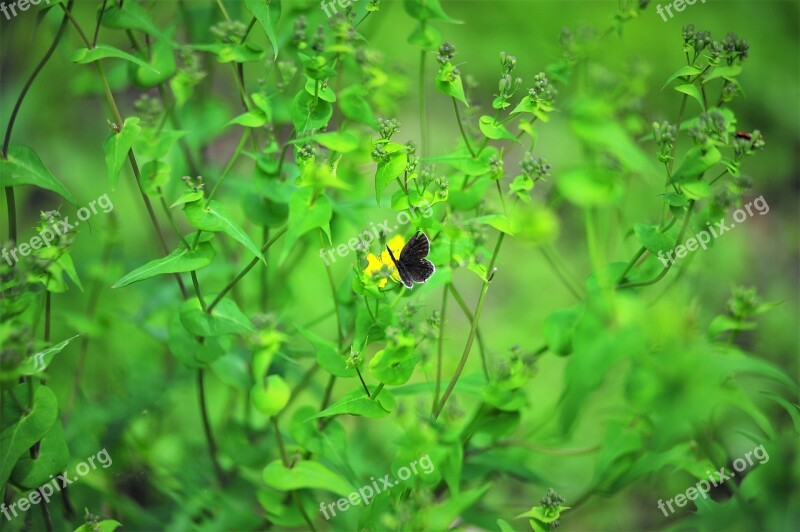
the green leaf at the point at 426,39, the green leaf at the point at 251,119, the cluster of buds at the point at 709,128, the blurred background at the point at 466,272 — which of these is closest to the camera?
the cluster of buds at the point at 709,128

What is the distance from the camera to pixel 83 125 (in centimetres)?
224

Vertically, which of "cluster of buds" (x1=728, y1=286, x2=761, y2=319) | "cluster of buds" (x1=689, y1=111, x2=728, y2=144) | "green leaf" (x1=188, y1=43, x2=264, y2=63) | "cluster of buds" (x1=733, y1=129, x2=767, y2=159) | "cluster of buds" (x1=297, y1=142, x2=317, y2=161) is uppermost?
"green leaf" (x1=188, y1=43, x2=264, y2=63)

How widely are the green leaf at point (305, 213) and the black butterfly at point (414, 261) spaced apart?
0.30 ft

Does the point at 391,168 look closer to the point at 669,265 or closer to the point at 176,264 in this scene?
the point at 176,264

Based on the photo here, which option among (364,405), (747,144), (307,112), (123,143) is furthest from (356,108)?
(747,144)

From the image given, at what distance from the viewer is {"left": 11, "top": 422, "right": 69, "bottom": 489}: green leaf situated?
974 mm

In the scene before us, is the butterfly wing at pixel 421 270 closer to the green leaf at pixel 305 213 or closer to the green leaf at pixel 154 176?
the green leaf at pixel 305 213

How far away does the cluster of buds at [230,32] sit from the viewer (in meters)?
1.00

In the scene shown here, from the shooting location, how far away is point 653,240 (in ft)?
3.01

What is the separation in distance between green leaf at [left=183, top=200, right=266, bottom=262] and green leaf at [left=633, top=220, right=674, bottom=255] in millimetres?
496

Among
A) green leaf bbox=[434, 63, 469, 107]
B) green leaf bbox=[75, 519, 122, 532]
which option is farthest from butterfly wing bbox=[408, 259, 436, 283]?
green leaf bbox=[75, 519, 122, 532]

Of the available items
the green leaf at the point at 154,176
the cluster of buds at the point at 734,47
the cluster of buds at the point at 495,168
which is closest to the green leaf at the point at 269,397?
the green leaf at the point at 154,176

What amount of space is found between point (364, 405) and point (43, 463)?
1.51ft

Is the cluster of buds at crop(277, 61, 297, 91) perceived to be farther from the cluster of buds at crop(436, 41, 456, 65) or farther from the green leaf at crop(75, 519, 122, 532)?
the green leaf at crop(75, 519, 122, 532)
